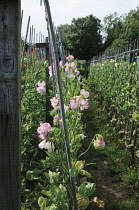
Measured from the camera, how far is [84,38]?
140ft

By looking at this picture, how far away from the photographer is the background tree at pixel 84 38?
41.2 meters

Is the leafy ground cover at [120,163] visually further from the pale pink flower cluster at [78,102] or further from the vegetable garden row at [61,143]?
the pale pink flower cluster at [78,102]

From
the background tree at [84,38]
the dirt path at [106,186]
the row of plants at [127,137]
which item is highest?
the background tree at [84,38]

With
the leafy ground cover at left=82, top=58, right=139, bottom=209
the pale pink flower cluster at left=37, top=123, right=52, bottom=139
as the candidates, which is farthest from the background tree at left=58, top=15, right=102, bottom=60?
the pale pink flower cluster at left=37, top=123, right=52, bottom=139

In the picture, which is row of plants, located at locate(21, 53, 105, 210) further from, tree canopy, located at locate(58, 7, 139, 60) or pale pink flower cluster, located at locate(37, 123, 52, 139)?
tree canopy, located at locate(58, 7, 139, 60)

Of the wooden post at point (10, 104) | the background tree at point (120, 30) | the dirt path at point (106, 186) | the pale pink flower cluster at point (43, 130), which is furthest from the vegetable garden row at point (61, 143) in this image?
the background tree at point (120, 30)

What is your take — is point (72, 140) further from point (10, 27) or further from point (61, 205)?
point (10, 27)

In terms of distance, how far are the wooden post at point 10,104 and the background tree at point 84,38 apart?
4029 centimetres

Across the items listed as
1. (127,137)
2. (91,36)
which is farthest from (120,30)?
(127,137)

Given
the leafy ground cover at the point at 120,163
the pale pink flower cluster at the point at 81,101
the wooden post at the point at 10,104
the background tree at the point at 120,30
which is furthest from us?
the background tree at the point at 120,30

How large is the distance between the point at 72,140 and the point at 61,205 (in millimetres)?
763

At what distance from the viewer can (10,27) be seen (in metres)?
1.01

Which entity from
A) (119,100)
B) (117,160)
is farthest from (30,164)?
(119,100)

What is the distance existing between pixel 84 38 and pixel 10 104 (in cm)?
4320
